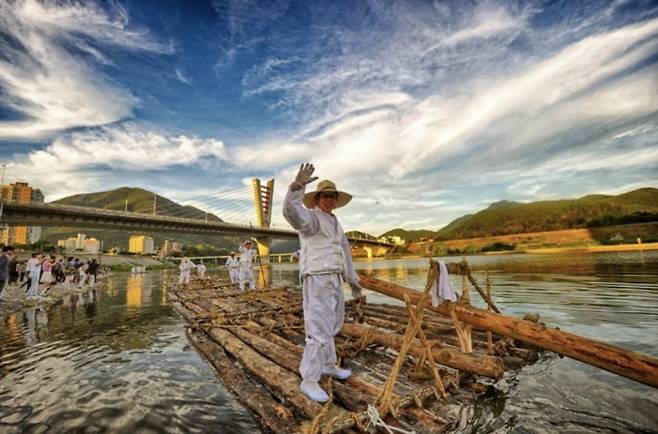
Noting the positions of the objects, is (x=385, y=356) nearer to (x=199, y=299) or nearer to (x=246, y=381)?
(x=246, y=381)

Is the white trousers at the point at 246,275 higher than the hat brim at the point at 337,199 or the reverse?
the reverse

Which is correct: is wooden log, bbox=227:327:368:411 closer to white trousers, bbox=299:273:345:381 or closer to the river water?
white trousers, bbox=299:273:345:381

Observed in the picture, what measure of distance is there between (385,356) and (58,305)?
1476 centimetres

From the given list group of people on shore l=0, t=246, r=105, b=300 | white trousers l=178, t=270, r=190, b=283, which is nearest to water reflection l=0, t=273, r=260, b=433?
group of people on shore l=0, t=246, r=105, b=300

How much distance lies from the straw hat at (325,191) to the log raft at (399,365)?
1162mm

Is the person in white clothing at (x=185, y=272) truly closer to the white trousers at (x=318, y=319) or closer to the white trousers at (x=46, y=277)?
the white trousers at (x=46, y=277)

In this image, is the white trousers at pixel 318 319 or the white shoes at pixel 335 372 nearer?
the white trousers at pixel 318 319

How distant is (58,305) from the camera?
13102 millimetres

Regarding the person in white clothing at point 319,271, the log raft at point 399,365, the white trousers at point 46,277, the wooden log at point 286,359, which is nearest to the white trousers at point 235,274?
the white trousers at point 46,277

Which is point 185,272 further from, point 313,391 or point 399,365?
point 399,365

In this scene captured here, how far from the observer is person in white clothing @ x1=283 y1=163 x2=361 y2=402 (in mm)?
3322

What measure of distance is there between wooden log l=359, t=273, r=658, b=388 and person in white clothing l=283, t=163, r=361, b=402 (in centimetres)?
104

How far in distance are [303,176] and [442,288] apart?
217 centimetres

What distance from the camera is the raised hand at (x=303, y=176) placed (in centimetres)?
325
